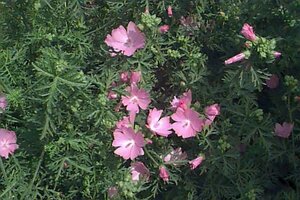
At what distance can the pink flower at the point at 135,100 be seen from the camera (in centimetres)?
218

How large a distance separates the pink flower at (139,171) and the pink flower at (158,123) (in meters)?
0.13

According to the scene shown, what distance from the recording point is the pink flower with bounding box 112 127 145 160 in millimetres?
2117

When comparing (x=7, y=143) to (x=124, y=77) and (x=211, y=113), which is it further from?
(x=211, y=113)

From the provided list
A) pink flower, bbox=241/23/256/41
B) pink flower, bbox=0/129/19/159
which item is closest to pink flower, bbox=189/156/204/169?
pink flower, bbox=241/23/256/41

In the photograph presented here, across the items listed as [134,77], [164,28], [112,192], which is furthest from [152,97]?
[112,192]

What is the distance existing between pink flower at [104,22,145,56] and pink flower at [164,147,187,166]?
37cm

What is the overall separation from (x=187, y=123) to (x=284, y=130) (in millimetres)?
341

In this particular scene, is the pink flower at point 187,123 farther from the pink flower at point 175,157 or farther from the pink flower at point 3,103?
the pink flower at point 3,103

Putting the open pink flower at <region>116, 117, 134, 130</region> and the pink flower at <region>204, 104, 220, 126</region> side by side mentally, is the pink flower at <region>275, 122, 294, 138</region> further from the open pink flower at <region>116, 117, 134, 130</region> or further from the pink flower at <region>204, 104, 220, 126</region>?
the open pink flower at <region>116, 117, 134, 130</region>

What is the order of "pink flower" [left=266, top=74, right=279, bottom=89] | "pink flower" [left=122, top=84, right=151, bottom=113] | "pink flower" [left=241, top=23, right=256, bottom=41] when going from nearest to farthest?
"pink flower" [left=241, top=23, right=256, bottom=41] < "pink flower" [left=122, top=84, right=151, bottom=113] < "pink flower" [left=266, top=74, right=279, bottom=89]

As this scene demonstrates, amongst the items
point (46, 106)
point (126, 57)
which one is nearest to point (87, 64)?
point (126, 57)

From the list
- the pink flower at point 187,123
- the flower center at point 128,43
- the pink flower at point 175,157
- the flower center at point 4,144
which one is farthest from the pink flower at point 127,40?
the flower center at point 4,144

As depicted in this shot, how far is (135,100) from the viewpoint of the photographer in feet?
7.17

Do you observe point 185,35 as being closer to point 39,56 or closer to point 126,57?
point 126,57
